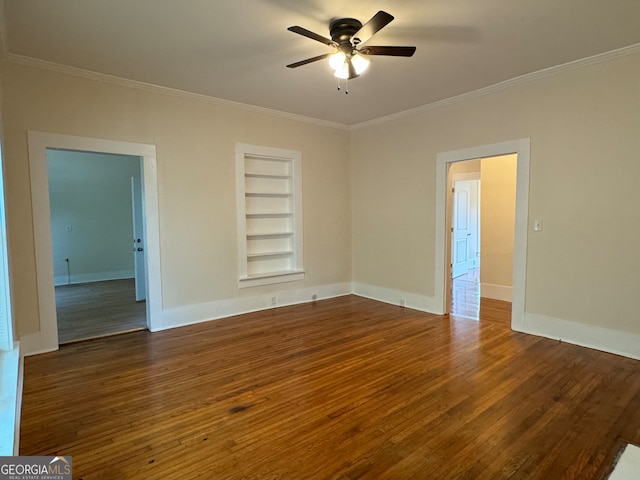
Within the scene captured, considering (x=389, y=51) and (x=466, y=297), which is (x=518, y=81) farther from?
(x=466, y=297)

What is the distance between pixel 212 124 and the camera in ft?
15.1

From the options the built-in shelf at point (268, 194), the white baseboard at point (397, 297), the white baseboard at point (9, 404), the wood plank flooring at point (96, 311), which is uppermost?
the built-in shelf at point (268, 194)

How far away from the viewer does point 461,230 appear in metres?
7.93

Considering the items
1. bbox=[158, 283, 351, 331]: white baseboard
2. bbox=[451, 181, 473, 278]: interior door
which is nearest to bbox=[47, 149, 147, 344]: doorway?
bbox=[158, 283, 351, 331]: white baseboard

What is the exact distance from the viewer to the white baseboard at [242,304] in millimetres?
4438

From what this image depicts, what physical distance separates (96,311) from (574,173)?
6.46 metres

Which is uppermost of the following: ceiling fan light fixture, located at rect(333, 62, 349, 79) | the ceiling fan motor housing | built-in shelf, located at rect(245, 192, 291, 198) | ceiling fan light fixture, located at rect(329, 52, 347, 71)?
the ceiling fan motor housing

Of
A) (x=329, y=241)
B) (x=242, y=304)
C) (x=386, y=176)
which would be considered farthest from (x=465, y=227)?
(x=242, y=304)

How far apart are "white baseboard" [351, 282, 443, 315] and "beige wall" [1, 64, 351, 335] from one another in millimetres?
385

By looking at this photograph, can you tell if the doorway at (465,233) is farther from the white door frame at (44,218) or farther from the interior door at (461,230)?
the white door frame at (44,218)

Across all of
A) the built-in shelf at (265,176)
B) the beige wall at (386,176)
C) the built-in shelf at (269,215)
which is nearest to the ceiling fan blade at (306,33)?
the beige wall at (386,176)

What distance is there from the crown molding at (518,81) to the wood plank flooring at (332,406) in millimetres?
2833

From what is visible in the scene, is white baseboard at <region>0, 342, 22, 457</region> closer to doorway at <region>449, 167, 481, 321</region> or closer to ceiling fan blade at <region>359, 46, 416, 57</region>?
ceiling fan blade at <region>359, 46, 416, 57</region>

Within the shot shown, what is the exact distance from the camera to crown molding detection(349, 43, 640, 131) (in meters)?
3.24
